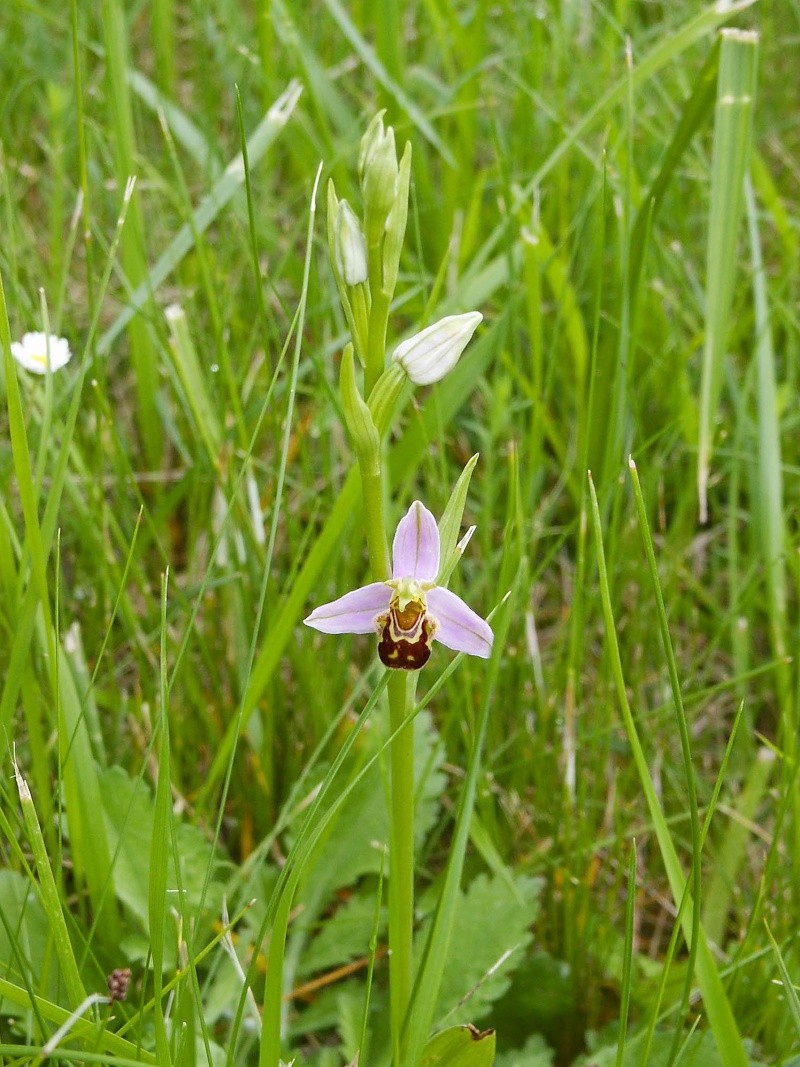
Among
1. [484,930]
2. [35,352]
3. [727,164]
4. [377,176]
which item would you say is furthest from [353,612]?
[727,164]

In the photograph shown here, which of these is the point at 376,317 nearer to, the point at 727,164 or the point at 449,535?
the point at 449,535

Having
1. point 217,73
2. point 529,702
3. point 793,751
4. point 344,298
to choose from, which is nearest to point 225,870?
point 529,702

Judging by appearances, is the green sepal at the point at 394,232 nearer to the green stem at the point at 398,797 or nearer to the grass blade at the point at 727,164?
the green stem at the point at 398,797

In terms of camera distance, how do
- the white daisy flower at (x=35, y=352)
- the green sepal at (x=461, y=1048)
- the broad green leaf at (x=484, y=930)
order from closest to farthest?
the green sepal at (x=461, y=1048), the broad green leaf at (x=484, y=930), the white daisy flower at (x=35, y=352)

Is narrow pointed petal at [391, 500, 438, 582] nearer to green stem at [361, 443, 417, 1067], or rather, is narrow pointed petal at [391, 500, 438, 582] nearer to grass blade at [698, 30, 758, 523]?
green stem at [361, 443, 417, 1067]

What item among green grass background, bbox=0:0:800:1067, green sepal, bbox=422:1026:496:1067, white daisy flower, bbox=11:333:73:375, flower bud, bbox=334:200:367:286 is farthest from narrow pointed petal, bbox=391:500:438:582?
white daisy flower, bbox=11:333:73:375

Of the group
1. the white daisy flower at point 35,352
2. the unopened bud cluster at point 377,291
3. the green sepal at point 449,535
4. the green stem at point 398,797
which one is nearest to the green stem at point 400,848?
the green stem at point 398,797
